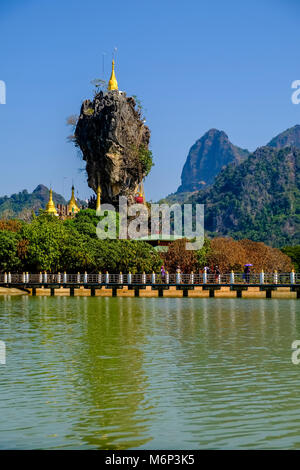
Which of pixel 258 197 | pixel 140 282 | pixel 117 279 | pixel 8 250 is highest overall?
pixel 258 197

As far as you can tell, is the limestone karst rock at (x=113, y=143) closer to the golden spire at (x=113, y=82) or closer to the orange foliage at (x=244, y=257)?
the golden spire at (x=113, y=82)

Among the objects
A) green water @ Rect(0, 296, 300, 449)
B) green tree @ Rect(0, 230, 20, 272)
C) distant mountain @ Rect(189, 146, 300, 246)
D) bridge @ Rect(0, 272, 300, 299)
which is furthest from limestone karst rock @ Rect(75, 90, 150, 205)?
distant mountain @ Rect(189, 146, 300, 246)

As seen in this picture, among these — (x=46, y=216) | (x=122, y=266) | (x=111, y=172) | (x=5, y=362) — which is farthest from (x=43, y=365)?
(x=111, y=172)

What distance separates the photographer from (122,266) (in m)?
51.0

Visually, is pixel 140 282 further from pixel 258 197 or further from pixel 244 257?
pixel 258 197

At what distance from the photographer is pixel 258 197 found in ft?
543

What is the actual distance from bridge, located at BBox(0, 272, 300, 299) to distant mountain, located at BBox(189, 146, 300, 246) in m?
103

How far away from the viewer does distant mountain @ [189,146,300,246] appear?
15562 cm

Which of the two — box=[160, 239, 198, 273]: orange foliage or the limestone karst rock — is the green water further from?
the limestone karst rock

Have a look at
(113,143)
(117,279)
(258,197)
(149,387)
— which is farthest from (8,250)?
(258,197)

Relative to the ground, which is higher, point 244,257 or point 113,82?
point 113,82

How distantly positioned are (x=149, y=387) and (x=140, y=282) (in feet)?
118

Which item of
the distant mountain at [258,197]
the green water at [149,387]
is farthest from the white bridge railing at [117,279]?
the distant mountain at [258,197]
